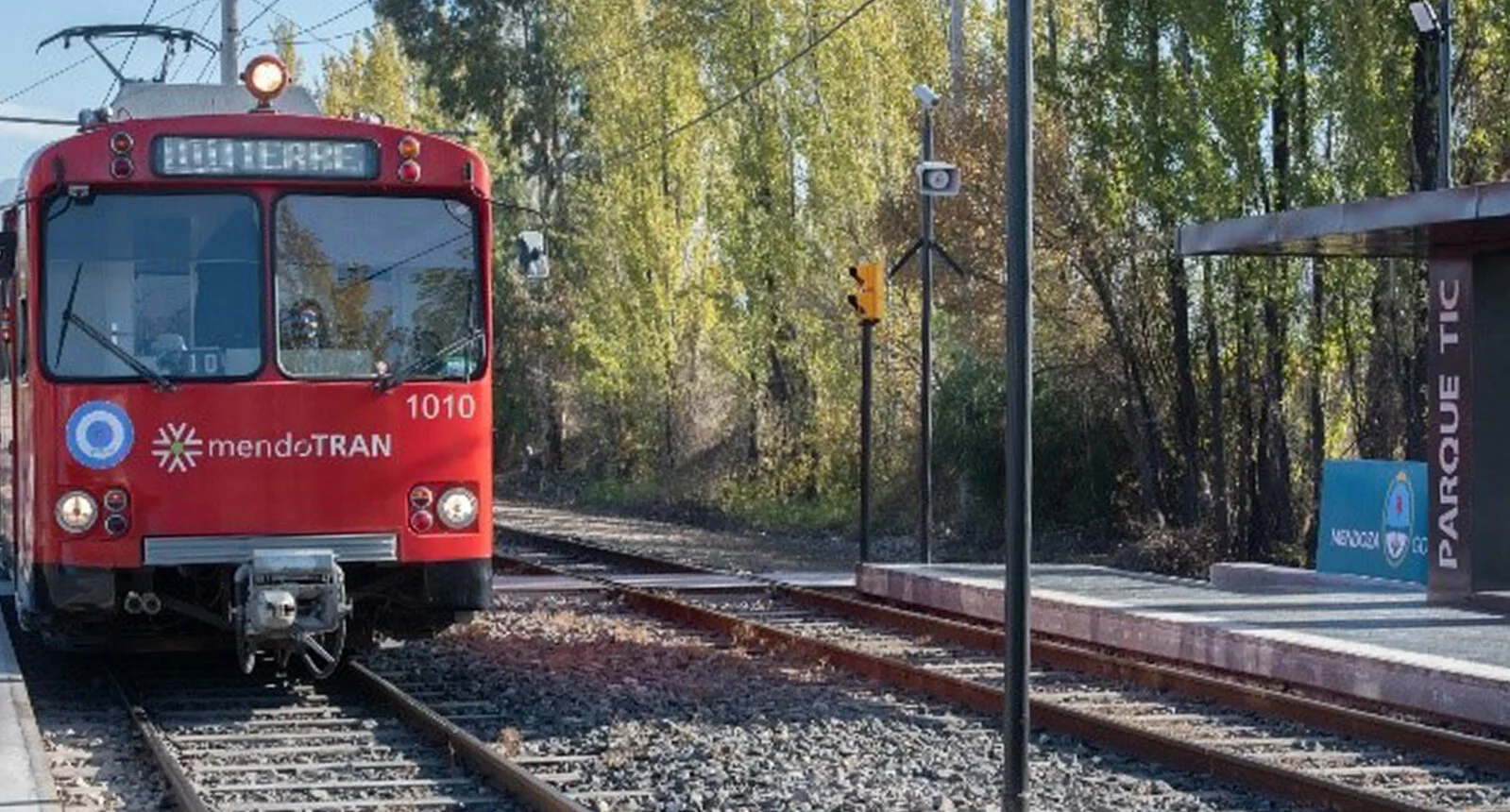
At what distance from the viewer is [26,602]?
41.9 feet

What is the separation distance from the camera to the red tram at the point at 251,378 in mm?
12305

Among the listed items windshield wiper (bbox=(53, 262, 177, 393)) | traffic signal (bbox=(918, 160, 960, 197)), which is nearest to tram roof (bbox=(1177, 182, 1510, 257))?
traffic signal (bbox=(918, 160, 960, 197))

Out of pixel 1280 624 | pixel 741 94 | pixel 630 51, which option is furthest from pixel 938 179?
pixel 630 51

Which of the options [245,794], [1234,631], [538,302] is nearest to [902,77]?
[538,302]

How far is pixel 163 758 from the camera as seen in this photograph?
35.2 feet

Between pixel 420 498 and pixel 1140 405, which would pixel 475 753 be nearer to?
pixel 420 498

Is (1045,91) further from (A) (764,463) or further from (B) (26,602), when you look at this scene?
(B) (26,602)

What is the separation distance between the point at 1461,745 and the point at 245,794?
575 cm

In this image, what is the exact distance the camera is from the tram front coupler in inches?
472

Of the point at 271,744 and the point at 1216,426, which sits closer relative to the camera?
the point at 271,744

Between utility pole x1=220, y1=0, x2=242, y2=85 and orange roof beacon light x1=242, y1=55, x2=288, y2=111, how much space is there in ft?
40.4

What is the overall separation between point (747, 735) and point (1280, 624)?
5.17 metres

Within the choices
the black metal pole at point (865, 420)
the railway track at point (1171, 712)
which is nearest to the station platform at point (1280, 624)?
the railway track at point (1171, 712)

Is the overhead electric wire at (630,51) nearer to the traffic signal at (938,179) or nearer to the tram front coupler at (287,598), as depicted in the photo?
the traffic signal at (938,179)
